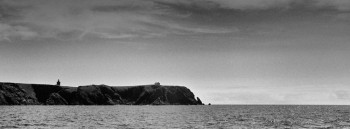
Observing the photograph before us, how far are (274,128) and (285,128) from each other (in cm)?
221

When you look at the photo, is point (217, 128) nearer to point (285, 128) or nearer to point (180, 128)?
point (180, 128)

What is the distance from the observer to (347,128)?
189 feet

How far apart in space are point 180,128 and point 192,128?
6.48ft

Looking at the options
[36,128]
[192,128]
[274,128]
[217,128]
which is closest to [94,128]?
[36,128]

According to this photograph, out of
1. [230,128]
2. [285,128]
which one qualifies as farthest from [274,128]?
[230,128]

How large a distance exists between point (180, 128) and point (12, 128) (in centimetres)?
2528

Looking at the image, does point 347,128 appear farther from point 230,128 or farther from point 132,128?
point 132,128

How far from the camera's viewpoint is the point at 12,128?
51375 millimetres

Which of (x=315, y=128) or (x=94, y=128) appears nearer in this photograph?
(x=94, y=128)

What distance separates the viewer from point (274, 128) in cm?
5753

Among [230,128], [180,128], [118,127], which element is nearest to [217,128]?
[230,128]

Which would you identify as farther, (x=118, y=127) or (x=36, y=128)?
(x=118, y=127)

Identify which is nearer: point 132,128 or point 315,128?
point 132,128

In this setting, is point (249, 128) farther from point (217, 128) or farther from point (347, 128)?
point (347, 128)
